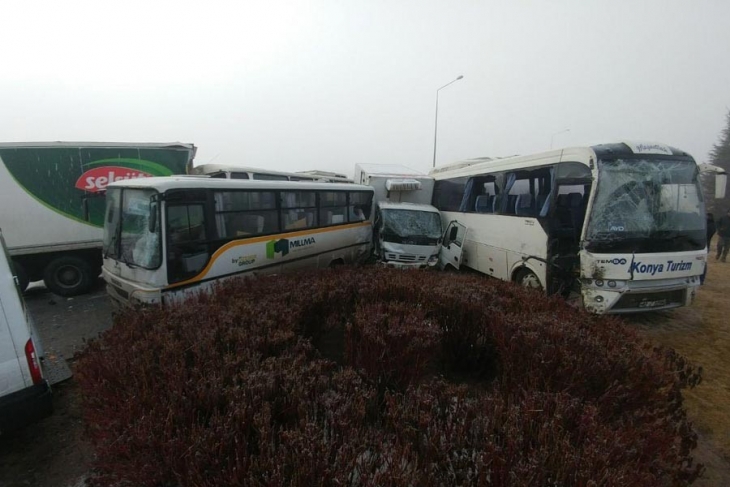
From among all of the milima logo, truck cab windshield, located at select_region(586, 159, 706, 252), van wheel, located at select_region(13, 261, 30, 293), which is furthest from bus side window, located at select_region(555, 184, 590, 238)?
van wheel, located at select_region(13, 261, 30, 293)

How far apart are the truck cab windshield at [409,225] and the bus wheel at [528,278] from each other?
101 inches

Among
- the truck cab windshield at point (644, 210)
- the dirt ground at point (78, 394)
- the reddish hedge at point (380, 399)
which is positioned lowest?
the dirt ground at point (78, 394)

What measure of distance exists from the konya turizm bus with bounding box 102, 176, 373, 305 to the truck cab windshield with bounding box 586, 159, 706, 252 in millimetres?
5881

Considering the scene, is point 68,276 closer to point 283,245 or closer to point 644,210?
point 283,245

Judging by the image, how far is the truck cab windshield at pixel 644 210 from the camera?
530 centimetres

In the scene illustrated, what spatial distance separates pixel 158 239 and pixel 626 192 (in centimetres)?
773

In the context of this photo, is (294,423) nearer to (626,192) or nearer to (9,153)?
(626,192)

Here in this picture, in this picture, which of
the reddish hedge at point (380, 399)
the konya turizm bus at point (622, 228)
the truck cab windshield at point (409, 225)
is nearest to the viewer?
the reddish hedge at point (380, 399)

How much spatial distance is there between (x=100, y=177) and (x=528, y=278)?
1049cm

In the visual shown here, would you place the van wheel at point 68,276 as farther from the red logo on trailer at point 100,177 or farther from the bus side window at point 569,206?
the bus side window at point 569,206

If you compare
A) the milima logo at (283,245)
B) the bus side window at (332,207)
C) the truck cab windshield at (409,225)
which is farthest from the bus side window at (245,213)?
the truck cab windshield at (409,225)

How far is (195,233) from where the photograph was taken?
5.28 m

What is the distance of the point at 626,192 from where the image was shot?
541 cm

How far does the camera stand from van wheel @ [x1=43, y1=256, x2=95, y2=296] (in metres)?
7.40
